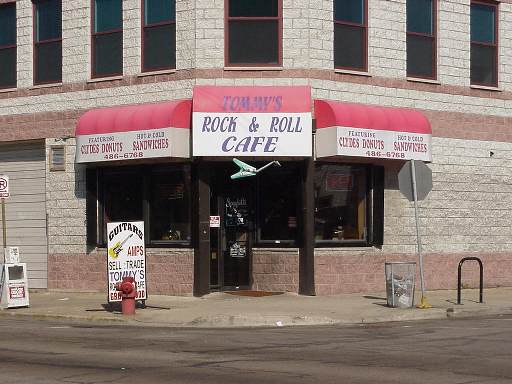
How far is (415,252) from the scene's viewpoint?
80.4ft

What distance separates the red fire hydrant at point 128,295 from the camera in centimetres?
1950

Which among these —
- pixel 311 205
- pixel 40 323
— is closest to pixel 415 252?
pixel 311 205

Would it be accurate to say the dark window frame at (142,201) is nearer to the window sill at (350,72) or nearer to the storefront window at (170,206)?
the storefront window at (170,206)

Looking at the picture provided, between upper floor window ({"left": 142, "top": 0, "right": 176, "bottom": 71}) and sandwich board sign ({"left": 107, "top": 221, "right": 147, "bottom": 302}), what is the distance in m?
4.70

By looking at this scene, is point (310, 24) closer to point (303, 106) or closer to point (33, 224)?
point (303, 106)

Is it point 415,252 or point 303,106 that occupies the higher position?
point 303,106

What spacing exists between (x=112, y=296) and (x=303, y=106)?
19.7 feet

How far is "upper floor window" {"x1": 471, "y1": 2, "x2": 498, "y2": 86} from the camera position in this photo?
2586 centimetres

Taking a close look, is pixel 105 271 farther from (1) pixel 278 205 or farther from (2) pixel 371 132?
(2) pixel 371 132

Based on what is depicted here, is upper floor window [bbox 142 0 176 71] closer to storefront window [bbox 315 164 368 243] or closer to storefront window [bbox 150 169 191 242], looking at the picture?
storefront window [bbox 150 169 191 242]

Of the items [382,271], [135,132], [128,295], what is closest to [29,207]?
[135,132]

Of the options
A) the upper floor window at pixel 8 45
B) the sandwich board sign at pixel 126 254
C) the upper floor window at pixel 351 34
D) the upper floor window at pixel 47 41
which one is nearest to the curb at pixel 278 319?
the sandwich board sign at pixel 126 254

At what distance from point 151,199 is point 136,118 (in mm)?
2174

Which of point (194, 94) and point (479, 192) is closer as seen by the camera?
point (194, 94)
